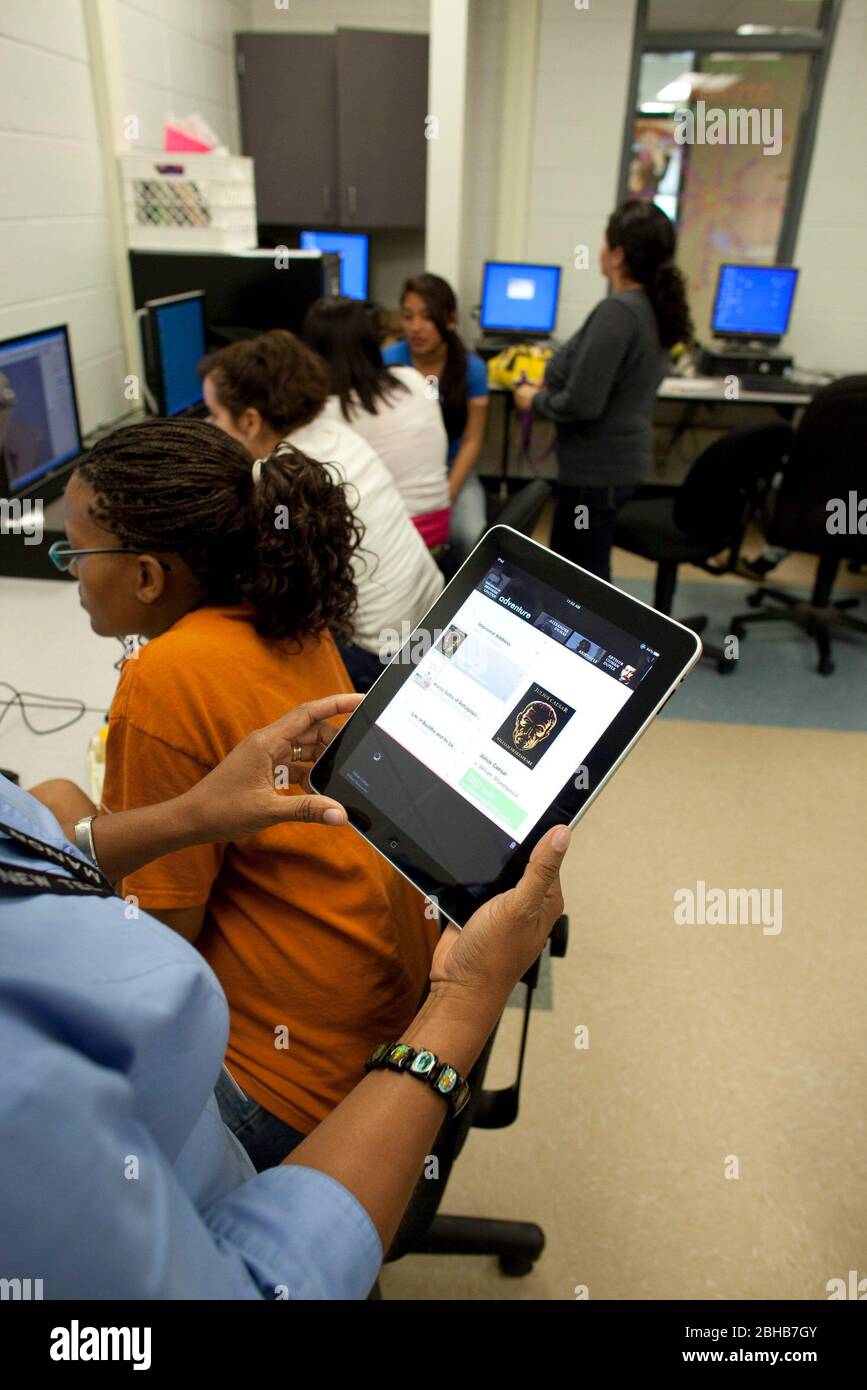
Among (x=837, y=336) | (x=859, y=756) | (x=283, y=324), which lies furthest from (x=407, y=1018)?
(x=837, y=336)

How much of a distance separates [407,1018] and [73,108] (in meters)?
3.01

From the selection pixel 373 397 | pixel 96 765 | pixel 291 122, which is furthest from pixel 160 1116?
pixel 291 122

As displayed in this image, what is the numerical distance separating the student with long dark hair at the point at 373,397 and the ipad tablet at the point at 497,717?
5.50 feet

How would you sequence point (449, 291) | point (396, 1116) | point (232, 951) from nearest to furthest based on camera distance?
point (396, 1116), point (232, 951), point (449, 291)

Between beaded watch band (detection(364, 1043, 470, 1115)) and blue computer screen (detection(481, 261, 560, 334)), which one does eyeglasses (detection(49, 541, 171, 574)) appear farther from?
blue computer screen (detection(481, 261, 560, 334))

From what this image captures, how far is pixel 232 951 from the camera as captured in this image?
955 millimetres

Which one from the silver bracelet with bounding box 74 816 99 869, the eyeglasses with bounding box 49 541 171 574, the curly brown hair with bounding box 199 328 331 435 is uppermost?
the curly brown hair with bounding box 199 328 331 435

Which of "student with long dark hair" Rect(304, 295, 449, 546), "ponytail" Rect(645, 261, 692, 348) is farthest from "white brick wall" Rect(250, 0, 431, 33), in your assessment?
"student with long dark hair" Rect(304, 295, 449, 546)

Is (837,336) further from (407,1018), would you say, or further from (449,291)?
(407,1018)

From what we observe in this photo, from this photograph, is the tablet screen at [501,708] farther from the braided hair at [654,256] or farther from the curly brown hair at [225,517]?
the braided hair at [654,256]

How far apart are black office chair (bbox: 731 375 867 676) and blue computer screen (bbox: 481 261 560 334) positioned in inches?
75.8

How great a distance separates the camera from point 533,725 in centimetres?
74

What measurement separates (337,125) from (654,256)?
2.44 m

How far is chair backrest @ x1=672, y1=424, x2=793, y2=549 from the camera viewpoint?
2.70 meters
